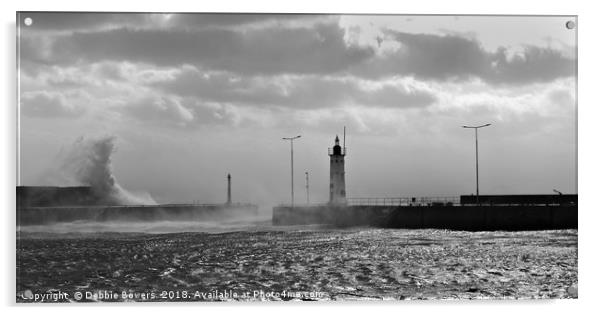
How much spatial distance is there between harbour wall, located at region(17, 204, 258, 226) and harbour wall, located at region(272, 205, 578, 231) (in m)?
12.3

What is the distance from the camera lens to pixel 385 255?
962 inches

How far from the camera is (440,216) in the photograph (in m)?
40.2

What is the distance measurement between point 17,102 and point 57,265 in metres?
8.91

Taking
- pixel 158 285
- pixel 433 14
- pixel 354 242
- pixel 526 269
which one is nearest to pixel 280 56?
pixel 433 14

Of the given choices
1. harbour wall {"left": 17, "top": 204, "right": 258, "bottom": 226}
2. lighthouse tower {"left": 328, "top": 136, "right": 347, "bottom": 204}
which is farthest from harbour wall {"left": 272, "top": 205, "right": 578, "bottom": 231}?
harbour wall {"left": 17, "top": 204, "right": 258, "bottom": 226}

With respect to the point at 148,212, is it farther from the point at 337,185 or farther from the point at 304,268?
the point at 304,268

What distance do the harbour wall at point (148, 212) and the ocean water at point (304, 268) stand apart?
1507cm

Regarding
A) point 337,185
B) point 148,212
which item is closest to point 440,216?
point 337,185

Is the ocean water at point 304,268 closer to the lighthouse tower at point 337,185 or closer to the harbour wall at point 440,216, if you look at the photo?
the harbour wall at point 440,216

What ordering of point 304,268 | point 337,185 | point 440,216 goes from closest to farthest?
point 304,268 → point 440,216 → point 337,185

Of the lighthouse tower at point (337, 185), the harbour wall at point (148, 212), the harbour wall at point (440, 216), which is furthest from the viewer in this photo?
the harbour wall at point (148, 212)

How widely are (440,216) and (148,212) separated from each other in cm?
2249

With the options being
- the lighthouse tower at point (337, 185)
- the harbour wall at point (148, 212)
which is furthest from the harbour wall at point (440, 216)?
the harbour wall at point (148, 212)

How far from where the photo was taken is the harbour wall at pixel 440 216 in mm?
37062
